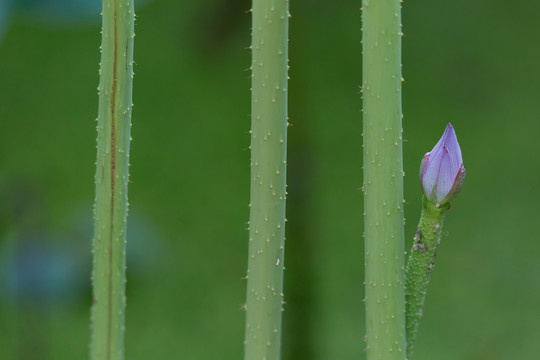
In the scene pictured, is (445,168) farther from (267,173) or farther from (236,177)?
(236,177)

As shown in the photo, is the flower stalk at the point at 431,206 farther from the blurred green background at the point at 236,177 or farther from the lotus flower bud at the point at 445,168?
the blurred green background at the point at 236,177

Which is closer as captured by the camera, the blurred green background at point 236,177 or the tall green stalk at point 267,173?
the tall green stalk at point 267,173

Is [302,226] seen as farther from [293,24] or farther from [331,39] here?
[331,39]

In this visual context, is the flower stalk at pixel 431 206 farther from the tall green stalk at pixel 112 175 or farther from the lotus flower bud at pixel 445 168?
the tall green stalk at pixel 112 175

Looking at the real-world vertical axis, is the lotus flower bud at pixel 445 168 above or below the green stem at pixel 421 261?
above

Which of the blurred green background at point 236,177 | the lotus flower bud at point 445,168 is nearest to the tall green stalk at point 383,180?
the lotus flower bud at point 445,168

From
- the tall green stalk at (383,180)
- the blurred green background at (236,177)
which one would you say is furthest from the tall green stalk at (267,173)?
the blurred green background at (236,177)
